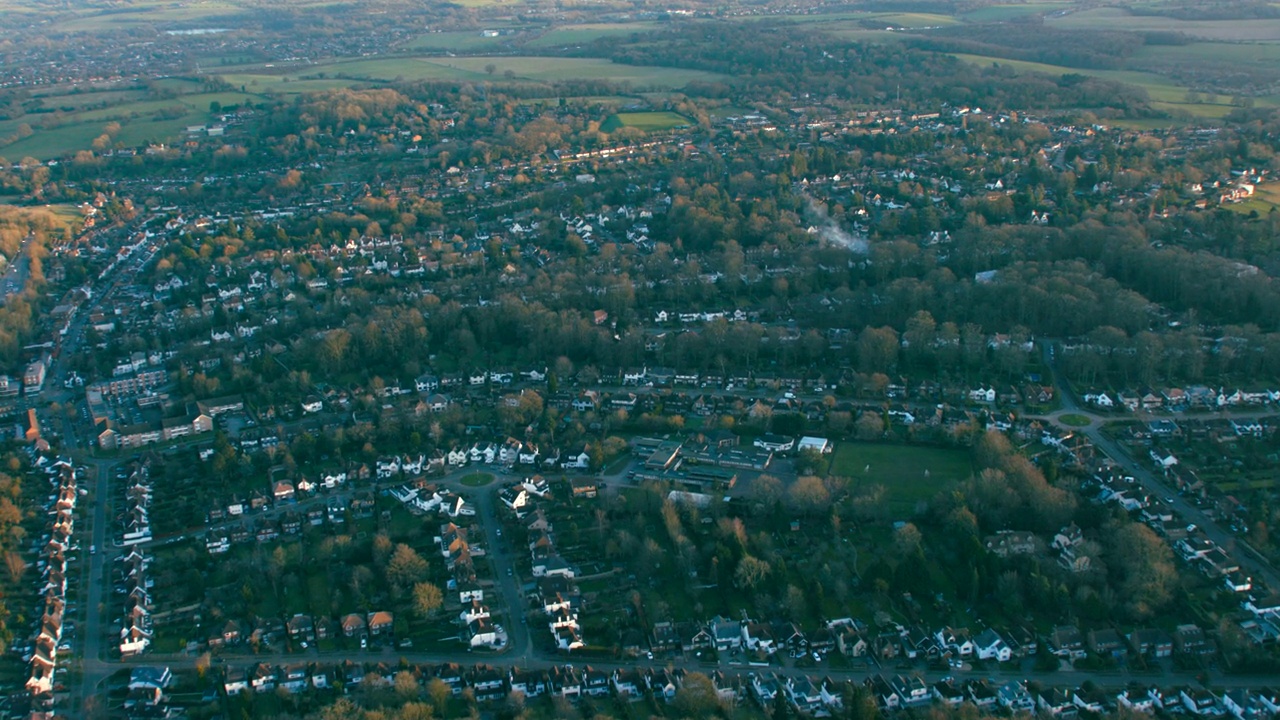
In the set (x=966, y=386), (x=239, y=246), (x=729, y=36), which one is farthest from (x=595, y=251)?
(x=729, y=36)

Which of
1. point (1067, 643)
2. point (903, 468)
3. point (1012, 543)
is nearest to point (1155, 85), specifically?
point (903, 468)

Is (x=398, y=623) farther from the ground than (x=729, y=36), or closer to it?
closer to it

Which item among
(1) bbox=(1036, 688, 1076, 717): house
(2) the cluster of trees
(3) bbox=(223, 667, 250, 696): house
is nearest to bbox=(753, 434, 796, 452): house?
(1) bbox=(1036, 688, 1076, 717): house

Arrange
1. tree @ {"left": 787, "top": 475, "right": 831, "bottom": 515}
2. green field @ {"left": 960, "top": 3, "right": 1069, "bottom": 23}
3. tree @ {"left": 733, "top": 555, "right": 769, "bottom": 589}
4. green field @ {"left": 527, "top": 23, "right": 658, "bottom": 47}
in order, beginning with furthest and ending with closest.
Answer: green field @ {"left": 527, "top": 23, "right": 658, "bottom": 47} → green field @ {"left": 960, "top": 3, "right": 1069, "bottom": 23} → tree @ {"left": 787, "top": 475, "right": 831, "bottom": 515} → tree @ {"left": 733, "top": 555, "right": 769, "bottom": 589}

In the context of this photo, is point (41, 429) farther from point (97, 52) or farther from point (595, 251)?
point (97, 52)

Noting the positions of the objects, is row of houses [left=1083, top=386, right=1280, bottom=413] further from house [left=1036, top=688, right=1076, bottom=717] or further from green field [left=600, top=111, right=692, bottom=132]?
green field [left=600, top=111, right=692, bottom=132]

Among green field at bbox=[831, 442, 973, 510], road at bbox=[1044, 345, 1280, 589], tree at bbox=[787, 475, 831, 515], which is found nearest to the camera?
road at bbox=[1044, 345, 1280, 589]
